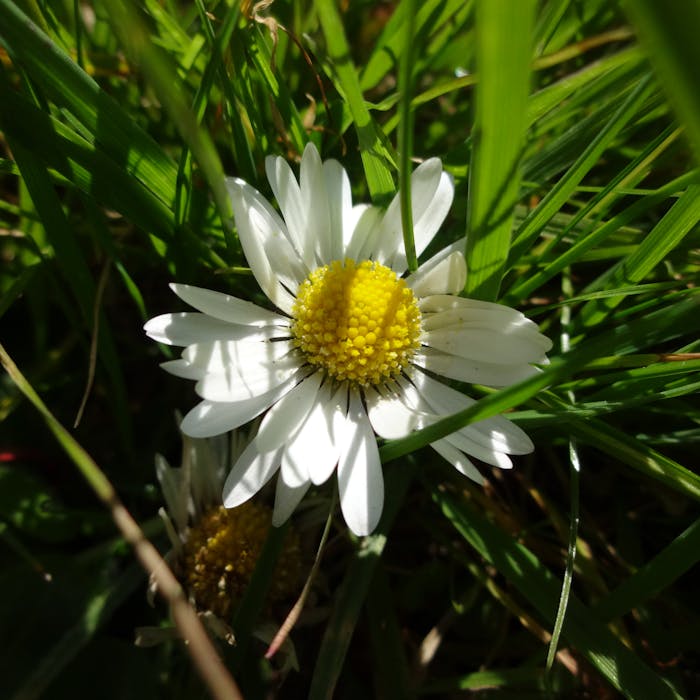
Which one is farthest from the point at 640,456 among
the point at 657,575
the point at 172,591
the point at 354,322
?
the point at 172,591

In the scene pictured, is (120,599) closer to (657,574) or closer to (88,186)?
(88,186)

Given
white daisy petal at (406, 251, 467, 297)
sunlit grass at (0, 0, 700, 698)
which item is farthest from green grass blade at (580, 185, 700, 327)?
white daisy petal at (406, 251, 467, 297)

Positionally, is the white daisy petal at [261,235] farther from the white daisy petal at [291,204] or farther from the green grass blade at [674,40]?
the green grass blade at [674,40]

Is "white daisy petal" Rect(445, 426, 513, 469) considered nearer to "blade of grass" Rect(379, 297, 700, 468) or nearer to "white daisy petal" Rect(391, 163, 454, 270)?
"blade of grass" Rect(379, 297, 700, 468)

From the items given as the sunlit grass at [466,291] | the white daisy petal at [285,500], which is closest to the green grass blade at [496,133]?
the sunlit grass at [466,291]

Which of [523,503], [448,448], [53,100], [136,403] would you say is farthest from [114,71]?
[523,503]

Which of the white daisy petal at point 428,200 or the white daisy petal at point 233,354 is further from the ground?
the white daisy petal at point 428,200
